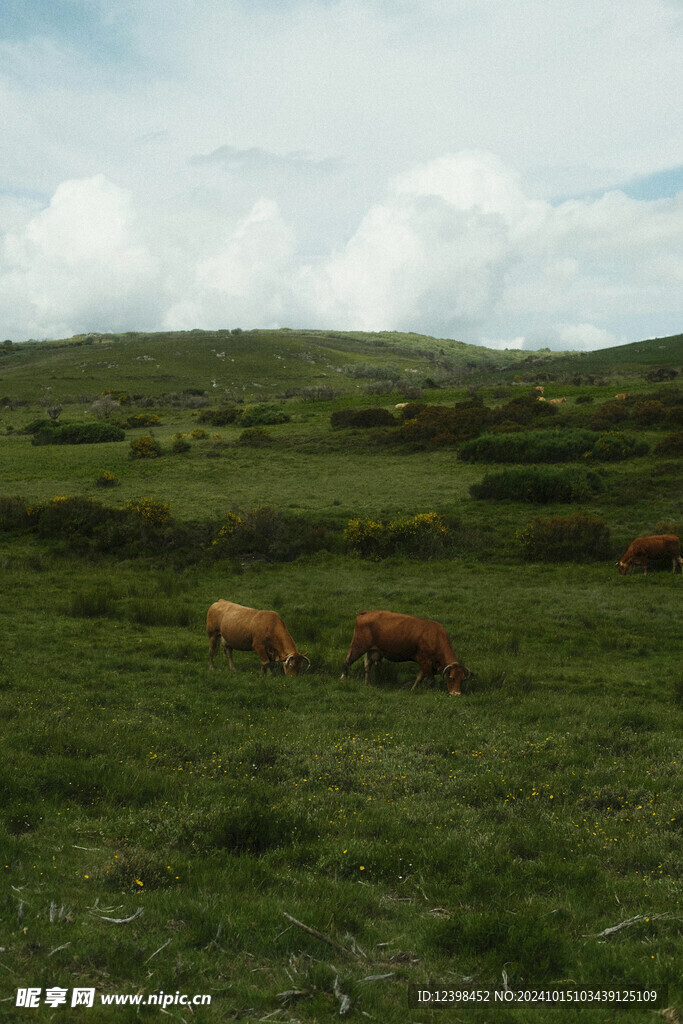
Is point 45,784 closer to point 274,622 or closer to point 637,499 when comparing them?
point 274,622

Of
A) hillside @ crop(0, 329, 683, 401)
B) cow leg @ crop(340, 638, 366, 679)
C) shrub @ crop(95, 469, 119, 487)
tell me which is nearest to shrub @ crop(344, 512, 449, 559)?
cow leg @ crop(340, 638, 366, 679)

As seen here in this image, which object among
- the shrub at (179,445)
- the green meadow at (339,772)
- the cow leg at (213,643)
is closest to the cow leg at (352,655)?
the green meadow at (339,772)

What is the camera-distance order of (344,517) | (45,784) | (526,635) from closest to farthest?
(45,784) → (526,635) → (344,517)

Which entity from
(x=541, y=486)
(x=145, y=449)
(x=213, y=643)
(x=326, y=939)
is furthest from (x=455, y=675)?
(x=145, y=449)

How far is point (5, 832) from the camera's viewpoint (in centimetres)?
674

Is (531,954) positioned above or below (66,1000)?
→ below

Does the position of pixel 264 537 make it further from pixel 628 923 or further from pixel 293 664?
pixel 628 923

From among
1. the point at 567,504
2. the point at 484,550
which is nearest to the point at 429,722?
the point at 484,550

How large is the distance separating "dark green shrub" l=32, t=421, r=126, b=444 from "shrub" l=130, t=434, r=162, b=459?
20.9ft

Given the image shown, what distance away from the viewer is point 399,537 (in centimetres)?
2825

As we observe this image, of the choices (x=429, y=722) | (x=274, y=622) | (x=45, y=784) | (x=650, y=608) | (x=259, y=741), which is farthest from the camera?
(x=650, y=608)

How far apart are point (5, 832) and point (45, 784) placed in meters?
1.32

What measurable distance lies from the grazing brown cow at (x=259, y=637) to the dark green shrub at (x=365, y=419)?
119ft

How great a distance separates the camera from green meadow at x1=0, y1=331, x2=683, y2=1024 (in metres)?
5.02
